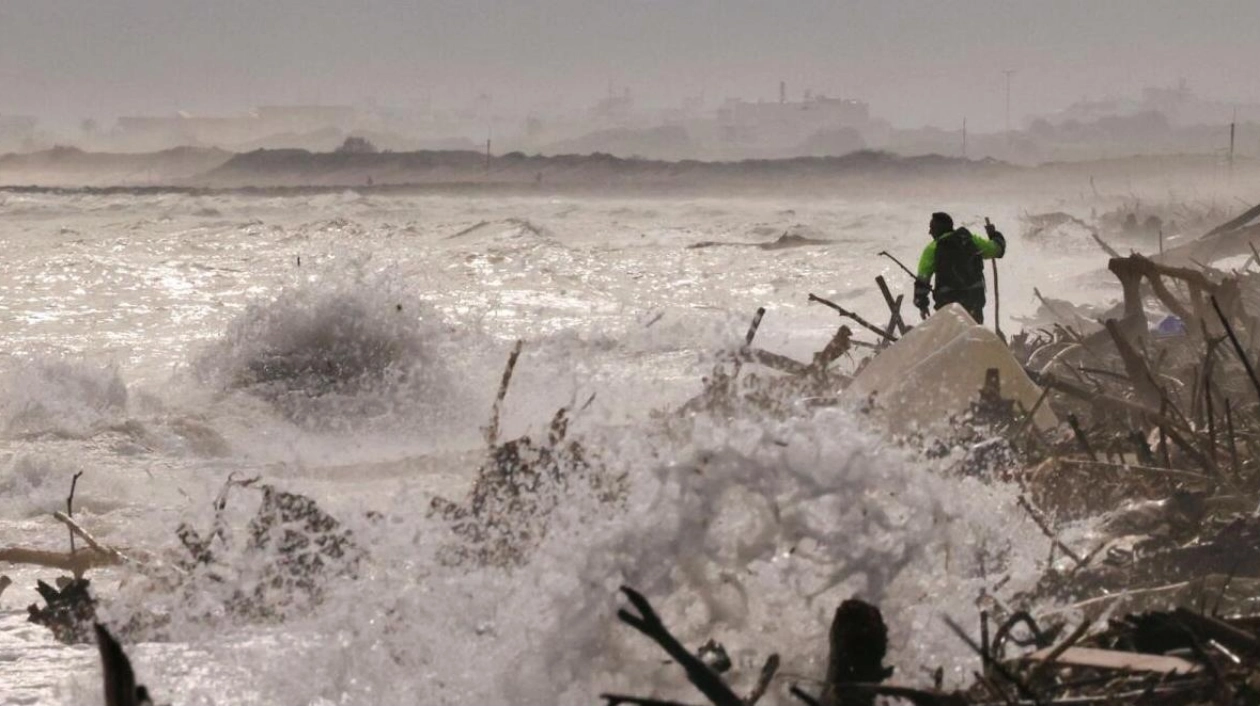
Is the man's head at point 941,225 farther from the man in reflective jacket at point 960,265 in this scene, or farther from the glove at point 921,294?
the glove at point 921,294

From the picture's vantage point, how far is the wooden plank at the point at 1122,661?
98.5 inches

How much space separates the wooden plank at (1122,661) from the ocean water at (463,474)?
45 cm

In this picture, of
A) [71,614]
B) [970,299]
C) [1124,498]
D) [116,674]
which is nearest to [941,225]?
[970,299]

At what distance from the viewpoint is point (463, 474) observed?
26.2 feet

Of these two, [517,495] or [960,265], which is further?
[960,265]

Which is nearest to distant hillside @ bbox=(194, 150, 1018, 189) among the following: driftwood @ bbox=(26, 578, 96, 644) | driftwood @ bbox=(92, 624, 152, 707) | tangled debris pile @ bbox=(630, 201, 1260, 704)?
tangled debris pile @ bbox=(630, 201, 1260, 704)

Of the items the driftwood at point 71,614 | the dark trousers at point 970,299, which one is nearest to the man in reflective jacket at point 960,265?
the dark trousers at point 970,299

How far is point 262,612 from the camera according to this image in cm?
427

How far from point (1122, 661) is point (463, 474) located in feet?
18.5

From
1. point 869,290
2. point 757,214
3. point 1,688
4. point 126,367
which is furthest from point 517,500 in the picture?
point 757,214

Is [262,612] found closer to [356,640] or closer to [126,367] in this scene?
[356,640]

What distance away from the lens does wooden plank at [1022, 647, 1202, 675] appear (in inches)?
98.5

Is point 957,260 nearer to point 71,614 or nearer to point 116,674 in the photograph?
point 71,614

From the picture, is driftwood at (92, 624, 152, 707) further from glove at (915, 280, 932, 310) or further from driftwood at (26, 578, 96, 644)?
Answer: glove at (915, 280, 932, 310)
